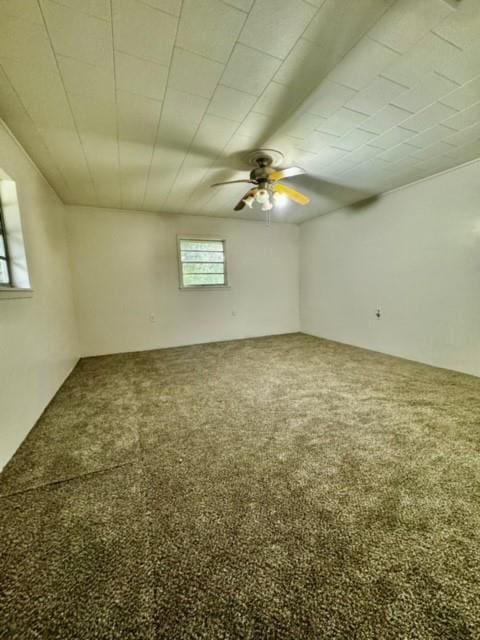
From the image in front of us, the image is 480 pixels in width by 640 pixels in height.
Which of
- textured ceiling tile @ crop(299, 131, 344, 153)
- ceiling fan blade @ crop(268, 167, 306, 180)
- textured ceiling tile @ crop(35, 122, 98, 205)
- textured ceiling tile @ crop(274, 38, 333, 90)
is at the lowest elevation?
ceiling fan blade @ crop(268, 167, 306, 180)

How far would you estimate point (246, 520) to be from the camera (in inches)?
46.6

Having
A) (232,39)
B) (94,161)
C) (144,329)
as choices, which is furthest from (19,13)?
(144,329)

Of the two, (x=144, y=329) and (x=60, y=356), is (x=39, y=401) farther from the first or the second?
(x=144, y=329)

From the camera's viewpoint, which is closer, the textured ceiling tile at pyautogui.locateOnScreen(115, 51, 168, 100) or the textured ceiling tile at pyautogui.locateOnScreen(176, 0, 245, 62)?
the textured ceiling tile at pyautogui.locateOnScreen(176, 0, 245, 62)

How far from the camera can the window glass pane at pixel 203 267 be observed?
4695 millimetres

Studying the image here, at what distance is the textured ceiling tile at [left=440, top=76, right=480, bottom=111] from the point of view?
1.69 metres

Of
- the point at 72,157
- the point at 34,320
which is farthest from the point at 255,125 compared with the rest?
the point at 34,320

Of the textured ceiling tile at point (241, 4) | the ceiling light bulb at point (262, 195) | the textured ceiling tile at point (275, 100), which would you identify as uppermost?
the textured ceiling tile at point (241, 4)

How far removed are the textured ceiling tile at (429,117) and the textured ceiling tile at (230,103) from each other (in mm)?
1307

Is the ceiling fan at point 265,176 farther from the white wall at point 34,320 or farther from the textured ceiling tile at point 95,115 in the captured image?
the white wall at point 34,320

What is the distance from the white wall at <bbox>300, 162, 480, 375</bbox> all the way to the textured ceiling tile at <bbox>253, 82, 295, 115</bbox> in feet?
7.74

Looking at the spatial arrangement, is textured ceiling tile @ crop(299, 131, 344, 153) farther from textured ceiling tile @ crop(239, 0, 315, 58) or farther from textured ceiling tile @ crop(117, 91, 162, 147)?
textured ceiling tile @ crop(117, 91, 162, 147)

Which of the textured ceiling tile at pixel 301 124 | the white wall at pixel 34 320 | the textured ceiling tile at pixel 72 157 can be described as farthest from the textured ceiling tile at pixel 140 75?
the white wall at pixel 34 320

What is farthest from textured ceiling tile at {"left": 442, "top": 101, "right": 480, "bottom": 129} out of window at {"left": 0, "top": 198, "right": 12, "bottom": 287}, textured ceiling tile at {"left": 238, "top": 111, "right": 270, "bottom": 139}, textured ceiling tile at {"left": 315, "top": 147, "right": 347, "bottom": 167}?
window at {"left": 0, "top": 198, "right": 12, "bottom": 287}
